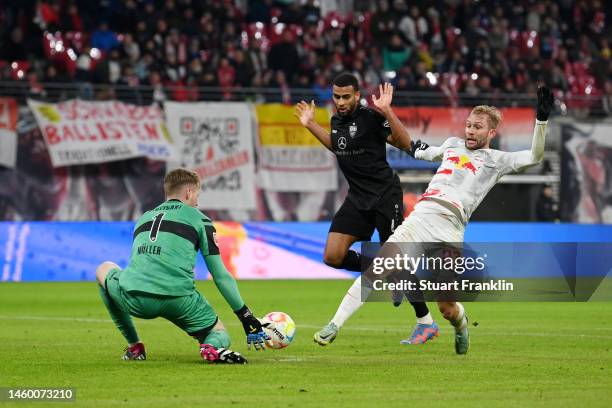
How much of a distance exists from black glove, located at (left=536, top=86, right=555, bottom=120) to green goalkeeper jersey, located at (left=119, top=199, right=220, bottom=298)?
2.69m

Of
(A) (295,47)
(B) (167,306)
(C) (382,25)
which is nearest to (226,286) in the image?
(B) (167,306)

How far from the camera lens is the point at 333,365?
894cm

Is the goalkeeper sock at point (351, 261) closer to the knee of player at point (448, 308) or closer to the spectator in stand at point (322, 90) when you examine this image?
the knee of player at point (448, 308)

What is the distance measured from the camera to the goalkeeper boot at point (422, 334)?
1094cm

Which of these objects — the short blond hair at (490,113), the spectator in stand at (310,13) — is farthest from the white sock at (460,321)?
the spectator in stand at (310,13)

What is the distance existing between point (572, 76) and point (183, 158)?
10.3 meters

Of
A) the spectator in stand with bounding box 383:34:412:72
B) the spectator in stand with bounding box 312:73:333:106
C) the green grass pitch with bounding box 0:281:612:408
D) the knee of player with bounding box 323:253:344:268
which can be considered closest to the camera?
the green grass pitch with bounding box 0:281:612:408

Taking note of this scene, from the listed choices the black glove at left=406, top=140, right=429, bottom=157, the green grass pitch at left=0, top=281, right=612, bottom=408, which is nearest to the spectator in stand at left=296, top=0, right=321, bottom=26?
the green grass pitch at left=0, top=281, right=612, bottom=408

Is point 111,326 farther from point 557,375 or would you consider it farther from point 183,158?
point 183,158

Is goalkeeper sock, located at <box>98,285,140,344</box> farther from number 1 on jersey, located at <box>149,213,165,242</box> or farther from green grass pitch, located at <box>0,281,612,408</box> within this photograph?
number 1 on jersey, located at <box>149,213,165,242</box>

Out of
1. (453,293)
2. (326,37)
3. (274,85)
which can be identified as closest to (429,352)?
(453,293)

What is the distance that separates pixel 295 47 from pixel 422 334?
50.7ft

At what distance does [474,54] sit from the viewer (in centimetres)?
2778

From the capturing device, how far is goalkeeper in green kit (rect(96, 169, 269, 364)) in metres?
8.74
